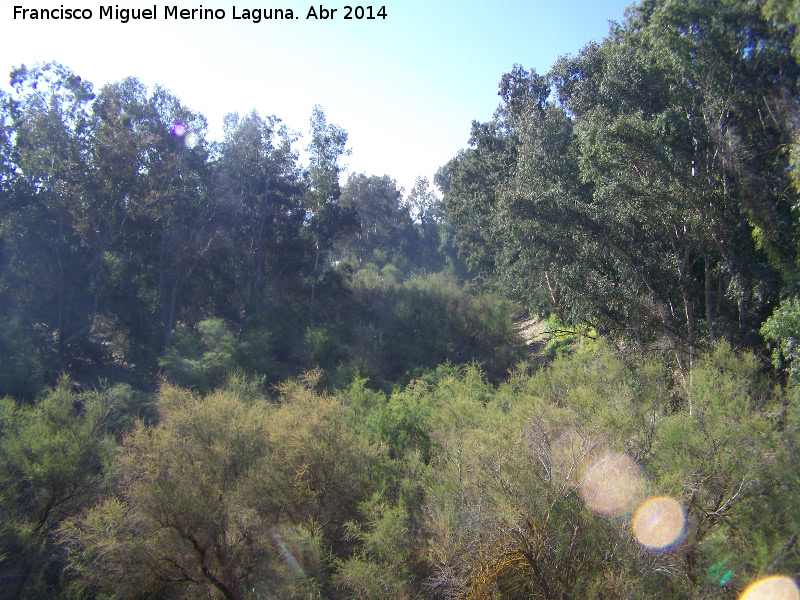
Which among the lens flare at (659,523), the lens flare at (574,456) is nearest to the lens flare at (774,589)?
the lens flare at (659,523)

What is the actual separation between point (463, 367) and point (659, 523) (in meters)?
17.0

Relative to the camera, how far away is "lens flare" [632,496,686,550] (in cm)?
647

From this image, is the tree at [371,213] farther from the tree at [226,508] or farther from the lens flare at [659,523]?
the lens flare at [659,523]

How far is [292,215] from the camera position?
2892 centimetres

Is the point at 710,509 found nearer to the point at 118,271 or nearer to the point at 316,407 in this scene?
the point at 316,407

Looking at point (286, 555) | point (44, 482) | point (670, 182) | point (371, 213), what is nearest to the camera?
point (286, 555)

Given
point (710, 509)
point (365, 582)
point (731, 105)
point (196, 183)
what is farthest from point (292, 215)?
→ point (710, 509)

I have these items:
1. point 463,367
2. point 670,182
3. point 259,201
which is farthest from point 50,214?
point 670,182

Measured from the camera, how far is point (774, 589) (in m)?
5.95

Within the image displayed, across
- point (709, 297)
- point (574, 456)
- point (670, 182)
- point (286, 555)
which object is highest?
point (670, 182)

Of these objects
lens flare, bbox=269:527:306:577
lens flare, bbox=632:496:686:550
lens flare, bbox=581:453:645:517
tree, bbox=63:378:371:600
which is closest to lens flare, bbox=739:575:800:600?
lens flare, bbox=632:496:686:550

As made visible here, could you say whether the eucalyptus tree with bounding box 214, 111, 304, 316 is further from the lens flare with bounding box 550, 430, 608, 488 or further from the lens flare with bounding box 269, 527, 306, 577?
the lens flare with bounding box 550, 430, 608, 488

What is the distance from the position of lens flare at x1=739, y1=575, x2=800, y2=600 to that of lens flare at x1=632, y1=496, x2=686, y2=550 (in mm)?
889

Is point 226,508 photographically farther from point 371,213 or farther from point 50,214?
point 371,213
